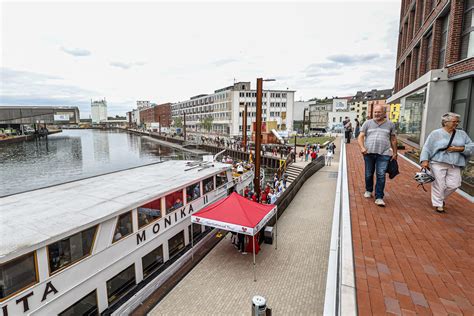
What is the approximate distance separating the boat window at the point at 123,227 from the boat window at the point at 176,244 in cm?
236

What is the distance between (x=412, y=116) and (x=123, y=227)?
21280mm

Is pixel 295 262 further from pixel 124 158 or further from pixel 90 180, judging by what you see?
pixel 124 158

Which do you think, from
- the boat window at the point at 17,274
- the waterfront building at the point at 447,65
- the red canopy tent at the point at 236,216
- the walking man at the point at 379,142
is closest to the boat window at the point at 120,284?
the boat window at the point at 17,274

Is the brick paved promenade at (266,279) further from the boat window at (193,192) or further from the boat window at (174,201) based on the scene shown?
the boat window at (193,192)

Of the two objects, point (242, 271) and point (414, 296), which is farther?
point (242, 271)

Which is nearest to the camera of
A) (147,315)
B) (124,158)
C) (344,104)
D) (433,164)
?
(433,164)

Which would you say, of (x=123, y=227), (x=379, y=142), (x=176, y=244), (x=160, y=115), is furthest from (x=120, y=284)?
(x=160, y=115)

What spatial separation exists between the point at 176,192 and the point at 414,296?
30.7 feet

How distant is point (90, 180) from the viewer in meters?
11.7

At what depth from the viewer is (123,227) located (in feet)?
28.1

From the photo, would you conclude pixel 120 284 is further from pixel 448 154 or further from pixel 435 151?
pixel 448 154

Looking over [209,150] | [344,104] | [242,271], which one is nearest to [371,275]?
[242,271]

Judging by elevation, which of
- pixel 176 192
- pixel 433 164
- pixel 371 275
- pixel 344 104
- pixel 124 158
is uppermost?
pixel 344 104

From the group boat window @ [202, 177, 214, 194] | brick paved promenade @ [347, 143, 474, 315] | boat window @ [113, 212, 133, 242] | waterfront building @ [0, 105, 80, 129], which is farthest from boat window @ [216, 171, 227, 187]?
waterfront building @ [0, 105, 80, 129]
